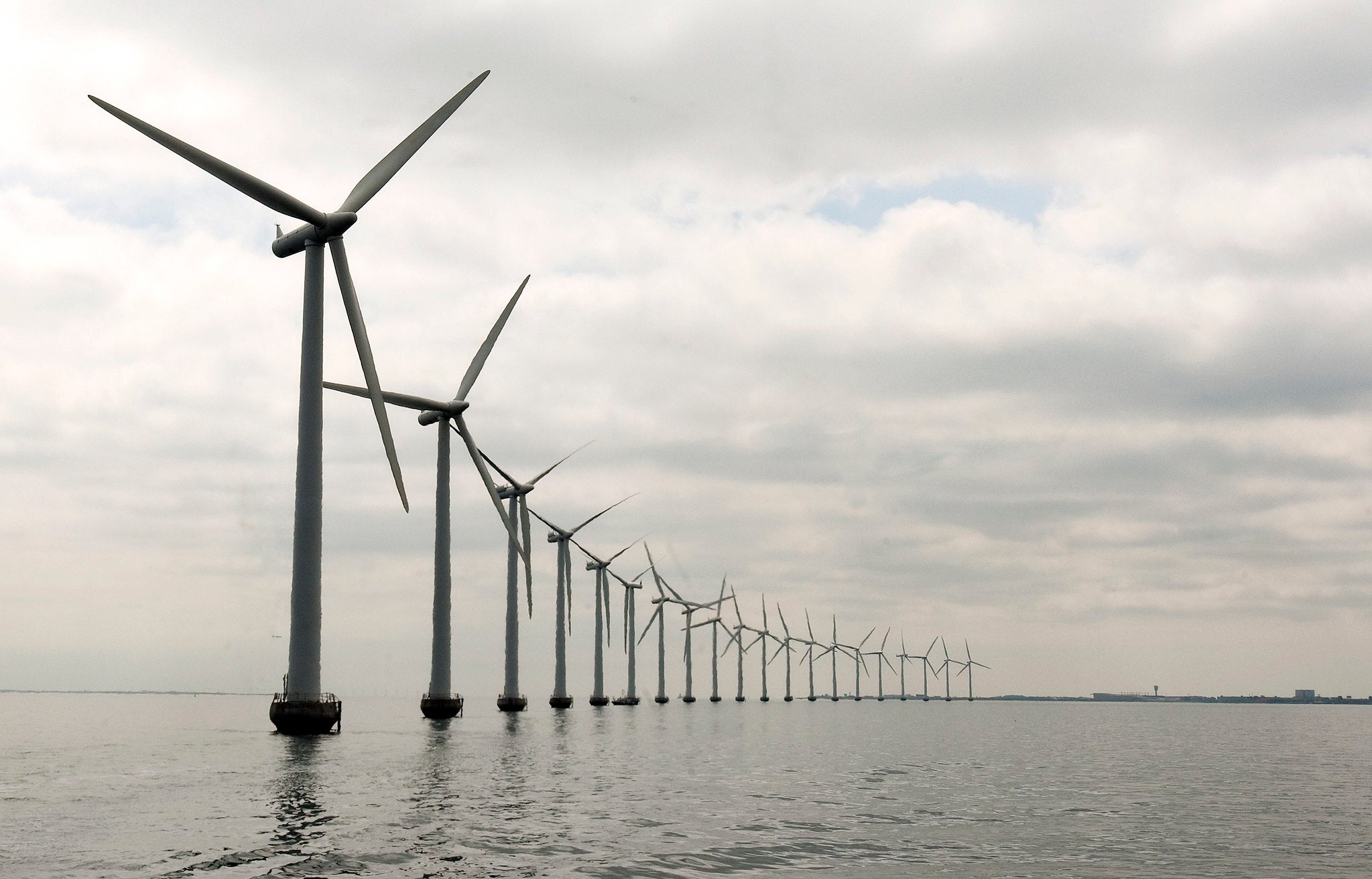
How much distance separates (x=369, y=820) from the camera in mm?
35688

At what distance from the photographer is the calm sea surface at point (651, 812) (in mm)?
29172

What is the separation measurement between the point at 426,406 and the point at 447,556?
53.0 feet

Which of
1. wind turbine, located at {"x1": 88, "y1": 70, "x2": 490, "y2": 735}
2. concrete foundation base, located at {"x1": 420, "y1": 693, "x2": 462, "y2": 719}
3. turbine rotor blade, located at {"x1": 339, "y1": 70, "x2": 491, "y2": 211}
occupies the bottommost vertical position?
concrete foundation base, located at {"x1": 420, "y1": 693, "x2": 462, "y2": 719}

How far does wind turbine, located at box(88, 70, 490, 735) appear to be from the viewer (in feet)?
250

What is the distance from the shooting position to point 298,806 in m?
39.3

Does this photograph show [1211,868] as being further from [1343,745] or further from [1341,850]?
[1343,745]

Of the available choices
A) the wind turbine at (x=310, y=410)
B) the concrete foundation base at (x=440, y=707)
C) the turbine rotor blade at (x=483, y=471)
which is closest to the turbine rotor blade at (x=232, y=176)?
the wind turbine at (x=310, y=410)

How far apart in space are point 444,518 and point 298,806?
81.6 meters

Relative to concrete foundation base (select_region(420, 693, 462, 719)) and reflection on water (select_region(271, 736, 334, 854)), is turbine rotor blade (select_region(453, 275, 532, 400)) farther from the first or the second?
reflection on water (select_region(271, 736, 334, 854))

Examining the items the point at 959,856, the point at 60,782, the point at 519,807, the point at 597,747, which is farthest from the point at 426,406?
the point at 959,856

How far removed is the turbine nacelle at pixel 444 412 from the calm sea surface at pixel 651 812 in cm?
4251

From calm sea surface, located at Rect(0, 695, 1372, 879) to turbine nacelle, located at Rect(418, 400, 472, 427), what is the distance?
42511mm

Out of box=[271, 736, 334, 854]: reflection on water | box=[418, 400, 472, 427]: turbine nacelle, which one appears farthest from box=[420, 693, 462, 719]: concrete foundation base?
box=[271, 736, 334, 854]: reflection on water

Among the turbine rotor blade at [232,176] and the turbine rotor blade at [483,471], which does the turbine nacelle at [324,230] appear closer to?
the turbine rotor blade at [232,176]
